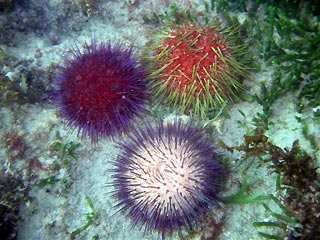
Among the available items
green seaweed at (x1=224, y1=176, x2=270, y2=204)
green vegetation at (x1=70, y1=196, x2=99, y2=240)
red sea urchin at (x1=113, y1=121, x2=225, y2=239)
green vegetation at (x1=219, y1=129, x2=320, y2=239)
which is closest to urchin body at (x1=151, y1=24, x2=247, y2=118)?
red sea urchin at (x1=113, y1=121, x2=225, y2=239)

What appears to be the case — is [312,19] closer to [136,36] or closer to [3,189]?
[136,36]

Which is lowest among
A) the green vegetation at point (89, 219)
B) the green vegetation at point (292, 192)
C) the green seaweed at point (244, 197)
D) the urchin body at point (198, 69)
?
the green vegetation at point (89, 219)

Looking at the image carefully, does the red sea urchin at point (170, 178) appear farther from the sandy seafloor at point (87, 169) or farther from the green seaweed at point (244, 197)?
the sandy seafloor at point (87, 169)

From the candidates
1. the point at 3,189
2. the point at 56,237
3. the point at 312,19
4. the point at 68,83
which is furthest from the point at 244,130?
the point at 3,189

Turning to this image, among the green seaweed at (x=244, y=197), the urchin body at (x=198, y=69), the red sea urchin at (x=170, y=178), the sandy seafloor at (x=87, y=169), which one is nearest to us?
the red sea urchin at (x=170, y=178)

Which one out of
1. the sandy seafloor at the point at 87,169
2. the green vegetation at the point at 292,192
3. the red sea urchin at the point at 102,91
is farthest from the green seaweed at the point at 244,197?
the red sea urchin at the point at 102,91

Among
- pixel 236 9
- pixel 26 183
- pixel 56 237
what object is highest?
pixel 236 9
